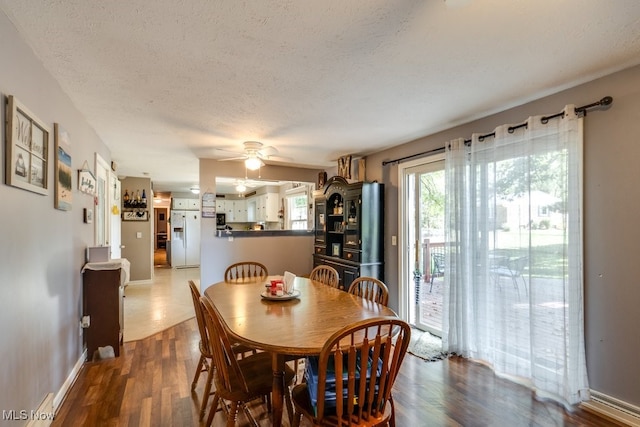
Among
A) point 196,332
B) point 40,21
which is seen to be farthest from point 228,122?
point 196,332

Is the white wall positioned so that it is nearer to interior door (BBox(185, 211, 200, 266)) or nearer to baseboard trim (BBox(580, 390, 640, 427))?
baseboard trim (BBox(580, 390, 640, 427))

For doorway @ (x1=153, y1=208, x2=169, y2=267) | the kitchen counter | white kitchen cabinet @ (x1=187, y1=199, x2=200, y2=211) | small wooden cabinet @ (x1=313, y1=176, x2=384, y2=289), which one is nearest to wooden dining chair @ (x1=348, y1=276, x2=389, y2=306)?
small wooden cabinet @ (x1=313, y1=176, x2=384, y2=289)

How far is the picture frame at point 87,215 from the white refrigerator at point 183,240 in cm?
554

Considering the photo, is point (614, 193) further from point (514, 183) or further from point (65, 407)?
point (65, 407)

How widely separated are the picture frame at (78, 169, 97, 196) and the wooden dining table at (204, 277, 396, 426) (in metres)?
1.58

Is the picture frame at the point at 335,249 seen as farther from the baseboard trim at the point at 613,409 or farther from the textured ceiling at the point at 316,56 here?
the baseboard trim at the point at 613,409

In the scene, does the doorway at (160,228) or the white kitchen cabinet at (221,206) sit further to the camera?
the doorway at (160,228)

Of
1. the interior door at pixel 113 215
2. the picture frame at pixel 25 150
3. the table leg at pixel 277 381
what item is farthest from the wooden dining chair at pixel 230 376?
the interior door at pixel 113 215

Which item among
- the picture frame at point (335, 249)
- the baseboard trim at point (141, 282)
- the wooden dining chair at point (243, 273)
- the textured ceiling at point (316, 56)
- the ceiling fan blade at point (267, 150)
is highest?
the textured ceiling at point (316, 56)

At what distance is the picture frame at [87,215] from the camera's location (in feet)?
9.91

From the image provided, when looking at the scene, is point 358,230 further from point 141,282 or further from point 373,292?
point 141,282

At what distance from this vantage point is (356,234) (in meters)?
4.11

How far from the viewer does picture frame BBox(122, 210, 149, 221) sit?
6.46 meters

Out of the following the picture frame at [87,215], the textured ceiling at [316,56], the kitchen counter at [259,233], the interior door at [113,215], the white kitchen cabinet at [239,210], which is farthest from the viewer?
the white kitchen cabinet at [239,210]
